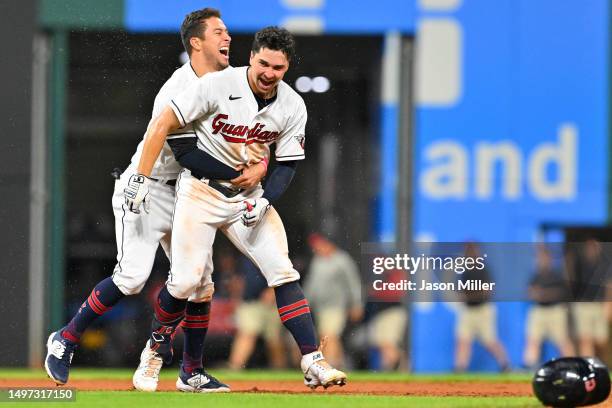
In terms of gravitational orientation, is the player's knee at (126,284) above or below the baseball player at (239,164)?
below

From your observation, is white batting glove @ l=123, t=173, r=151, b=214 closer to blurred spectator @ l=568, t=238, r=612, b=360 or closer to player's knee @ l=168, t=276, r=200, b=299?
player's knee @ l=168, t=276, r=200, b=299

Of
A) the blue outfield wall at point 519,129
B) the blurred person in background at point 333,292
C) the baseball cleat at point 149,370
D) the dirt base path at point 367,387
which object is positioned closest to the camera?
the baseball cleat at point 149,370

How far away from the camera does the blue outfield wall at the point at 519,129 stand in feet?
31.1

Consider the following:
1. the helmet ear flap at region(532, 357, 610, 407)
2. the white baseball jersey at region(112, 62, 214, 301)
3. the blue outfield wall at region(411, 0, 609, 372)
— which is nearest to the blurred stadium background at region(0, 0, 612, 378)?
the blue outfield wall at region(411, 0, 609, 372)

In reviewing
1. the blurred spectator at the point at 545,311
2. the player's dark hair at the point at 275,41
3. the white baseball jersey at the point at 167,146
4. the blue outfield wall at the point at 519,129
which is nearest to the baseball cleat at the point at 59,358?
the white baseball jersey at the point at 167,146

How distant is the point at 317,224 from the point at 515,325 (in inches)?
84.4

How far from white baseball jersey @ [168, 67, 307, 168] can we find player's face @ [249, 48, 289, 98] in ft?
0.29

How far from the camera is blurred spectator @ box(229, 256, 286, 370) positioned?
8797 millimetres

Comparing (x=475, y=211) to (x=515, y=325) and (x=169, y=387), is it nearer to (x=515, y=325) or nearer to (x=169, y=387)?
(x=515, y=325)

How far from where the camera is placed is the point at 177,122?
584 centimetres

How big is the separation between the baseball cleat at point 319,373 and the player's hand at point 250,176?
92 cm

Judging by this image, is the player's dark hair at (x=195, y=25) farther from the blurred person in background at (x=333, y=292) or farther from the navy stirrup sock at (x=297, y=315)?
the blurred person in background at (x=333, y=292)

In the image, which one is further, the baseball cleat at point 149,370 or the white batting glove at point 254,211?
the baseball cleat at point 149,370

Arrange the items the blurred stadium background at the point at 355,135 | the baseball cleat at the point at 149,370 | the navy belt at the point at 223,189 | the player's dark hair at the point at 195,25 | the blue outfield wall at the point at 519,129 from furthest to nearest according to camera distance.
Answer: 1. the blue outfield wall at the point at 519,129
2. the blurred stadium background at the point at 355,135
3. the player's dark hair at the point at 195,25
4. the baseball cleat at the point at 149,370
5. the navy belt at the point at 223,189
